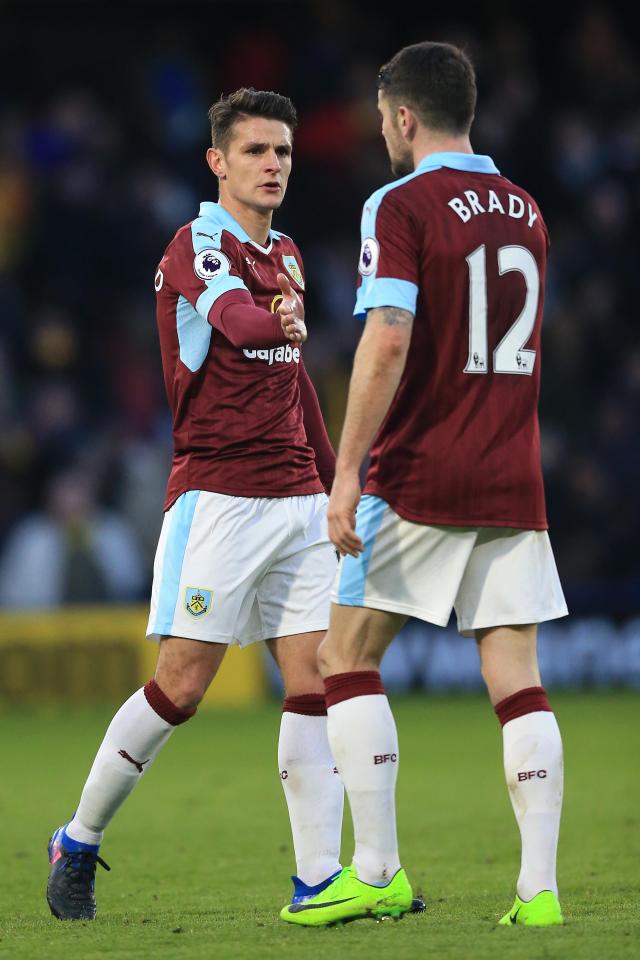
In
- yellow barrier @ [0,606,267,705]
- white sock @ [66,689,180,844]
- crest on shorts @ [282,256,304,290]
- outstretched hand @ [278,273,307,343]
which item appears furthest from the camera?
yellow barrier @ [0,606,267,705]

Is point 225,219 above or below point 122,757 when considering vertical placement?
above

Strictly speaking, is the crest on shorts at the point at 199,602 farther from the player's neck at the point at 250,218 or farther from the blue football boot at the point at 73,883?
the player's neck at the point at 250,218

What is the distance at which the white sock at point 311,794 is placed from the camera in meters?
4.63

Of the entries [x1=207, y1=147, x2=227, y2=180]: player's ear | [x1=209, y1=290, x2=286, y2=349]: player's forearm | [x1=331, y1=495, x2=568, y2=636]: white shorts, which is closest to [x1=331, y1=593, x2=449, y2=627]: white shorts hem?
[x1=331, y1=495, x2=568, y2=636]: white shorts

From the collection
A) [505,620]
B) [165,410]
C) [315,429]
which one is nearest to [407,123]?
[315,429]

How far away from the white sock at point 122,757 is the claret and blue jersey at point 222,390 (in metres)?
0.64

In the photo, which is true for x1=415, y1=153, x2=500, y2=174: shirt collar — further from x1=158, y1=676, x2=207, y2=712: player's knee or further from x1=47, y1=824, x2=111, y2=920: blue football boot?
x1=47, y1=824, x2=111, y2=920: blue football boot

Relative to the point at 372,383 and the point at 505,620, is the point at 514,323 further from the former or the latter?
the point at 505,620

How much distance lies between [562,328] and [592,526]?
1994 millimetres

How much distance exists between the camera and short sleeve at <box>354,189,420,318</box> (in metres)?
4.08

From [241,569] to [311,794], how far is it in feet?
2.22

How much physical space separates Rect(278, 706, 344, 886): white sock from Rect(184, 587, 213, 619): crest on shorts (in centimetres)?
40

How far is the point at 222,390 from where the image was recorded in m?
4.79

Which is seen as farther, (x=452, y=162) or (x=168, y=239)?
(x=168, y=239)
